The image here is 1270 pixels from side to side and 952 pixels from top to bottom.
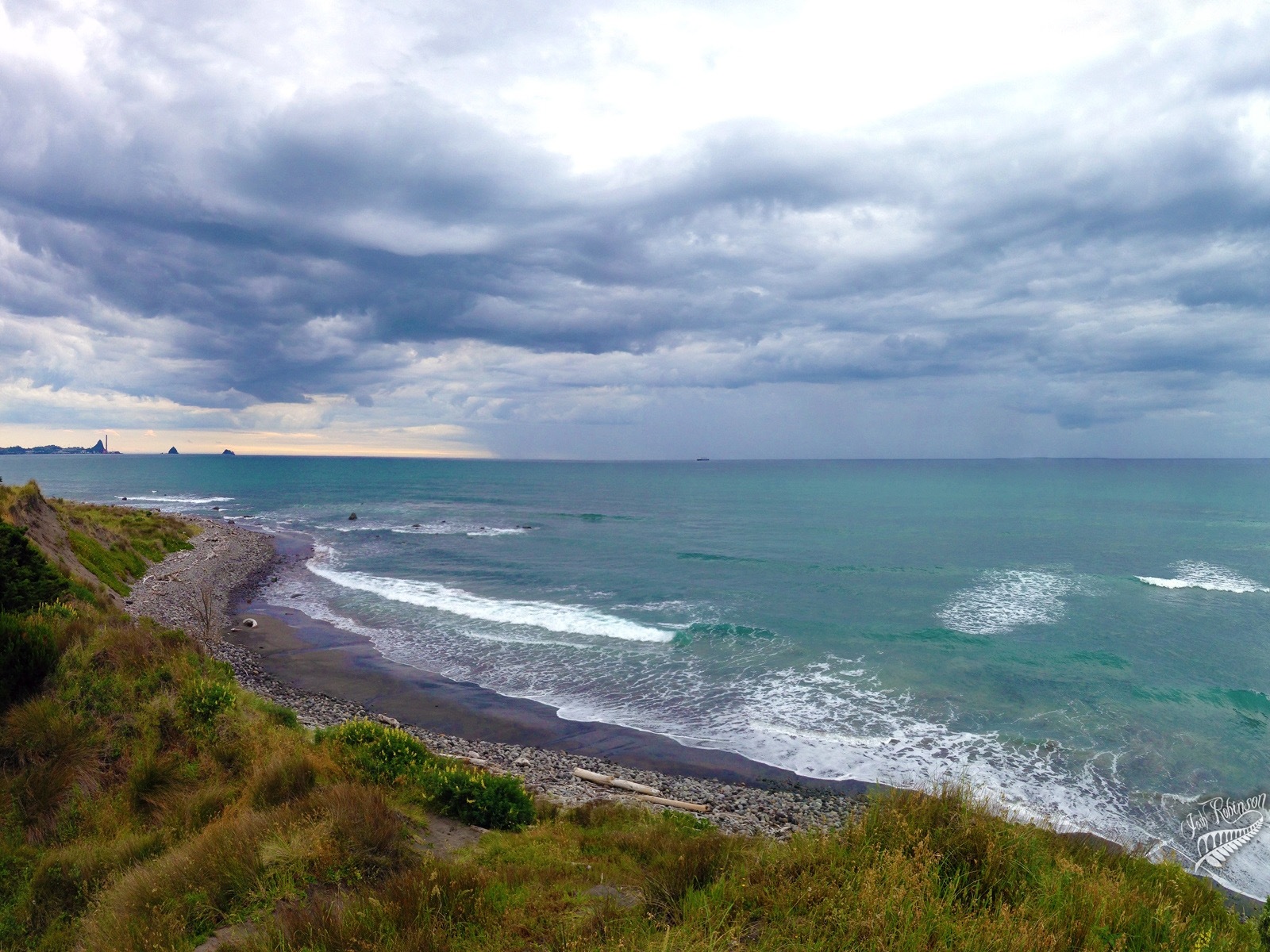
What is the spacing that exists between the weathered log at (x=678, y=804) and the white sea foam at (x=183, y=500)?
94345 mm

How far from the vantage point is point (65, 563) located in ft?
75.4

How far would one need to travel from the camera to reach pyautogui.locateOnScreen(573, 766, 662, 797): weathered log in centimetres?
1426

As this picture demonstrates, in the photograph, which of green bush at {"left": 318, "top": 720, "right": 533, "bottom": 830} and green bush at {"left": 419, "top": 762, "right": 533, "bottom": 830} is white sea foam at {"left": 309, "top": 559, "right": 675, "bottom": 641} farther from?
green bush at {"left": 419, "top": 762, "right": 533, "bottom": 830}

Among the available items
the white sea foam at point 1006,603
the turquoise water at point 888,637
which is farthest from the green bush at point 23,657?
the white sea foam at point 1006,603

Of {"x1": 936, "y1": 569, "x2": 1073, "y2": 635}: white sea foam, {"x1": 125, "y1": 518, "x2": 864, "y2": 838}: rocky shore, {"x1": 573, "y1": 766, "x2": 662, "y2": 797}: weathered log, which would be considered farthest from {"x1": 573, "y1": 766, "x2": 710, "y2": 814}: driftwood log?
{"x1": 936, "y1": 569, "x2": 1073, "y2": 635}: white sea foam

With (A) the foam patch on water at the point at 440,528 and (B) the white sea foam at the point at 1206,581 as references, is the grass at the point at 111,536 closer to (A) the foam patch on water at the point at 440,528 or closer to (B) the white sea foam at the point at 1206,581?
(A) the foam patch on water at the point at 440,528

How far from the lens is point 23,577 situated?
14289mm

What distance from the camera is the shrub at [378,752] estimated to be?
384 inches

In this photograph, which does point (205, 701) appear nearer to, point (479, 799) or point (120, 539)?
point (479, 799)

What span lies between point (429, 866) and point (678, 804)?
8.53 metres

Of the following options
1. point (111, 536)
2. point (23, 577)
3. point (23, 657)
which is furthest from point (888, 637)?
point (111, 536)

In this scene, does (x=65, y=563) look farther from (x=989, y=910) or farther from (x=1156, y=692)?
(x=1156, y=692)

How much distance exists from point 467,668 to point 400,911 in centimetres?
1913

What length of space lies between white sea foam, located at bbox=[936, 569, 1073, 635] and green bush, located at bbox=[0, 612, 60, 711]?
29456 mm
